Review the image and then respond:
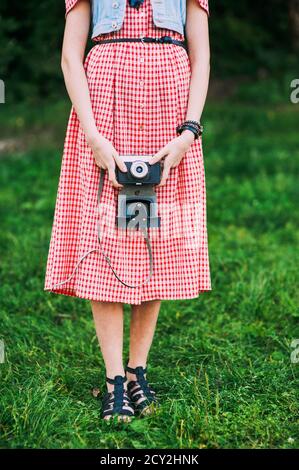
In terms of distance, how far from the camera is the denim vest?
2.55 metres

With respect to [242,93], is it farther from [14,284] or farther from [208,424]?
[208,424]

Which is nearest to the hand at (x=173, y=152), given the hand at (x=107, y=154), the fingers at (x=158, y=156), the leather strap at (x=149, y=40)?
the fingers at (x=158, y=156)

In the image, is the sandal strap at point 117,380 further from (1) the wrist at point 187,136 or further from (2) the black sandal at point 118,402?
(1) the wrist at point 187,136

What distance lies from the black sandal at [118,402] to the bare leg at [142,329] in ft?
0.31

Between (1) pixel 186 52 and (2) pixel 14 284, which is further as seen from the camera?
(2) pixel 14 284

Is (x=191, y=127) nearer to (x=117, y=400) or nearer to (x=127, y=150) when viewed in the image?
(x=127, y=150)

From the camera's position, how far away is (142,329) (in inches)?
111

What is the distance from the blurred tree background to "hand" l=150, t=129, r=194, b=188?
6.66 meters

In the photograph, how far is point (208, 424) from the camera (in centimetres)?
255

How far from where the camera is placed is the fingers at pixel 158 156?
2.53m

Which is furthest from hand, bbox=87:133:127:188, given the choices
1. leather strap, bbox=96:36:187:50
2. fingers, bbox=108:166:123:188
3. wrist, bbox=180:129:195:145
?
leather strap, bbox=96:36:187:50

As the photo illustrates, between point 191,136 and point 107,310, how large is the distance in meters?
0.64

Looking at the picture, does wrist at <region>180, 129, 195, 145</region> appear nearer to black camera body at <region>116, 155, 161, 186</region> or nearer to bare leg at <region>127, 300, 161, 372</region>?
black camera body at <region>116, 155, 161, 186</region>
